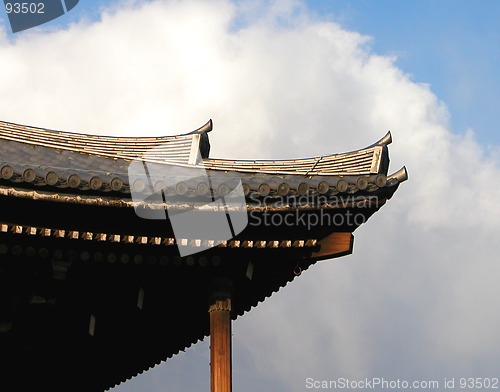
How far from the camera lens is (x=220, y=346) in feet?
31.7

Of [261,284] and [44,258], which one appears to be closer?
[44,258]

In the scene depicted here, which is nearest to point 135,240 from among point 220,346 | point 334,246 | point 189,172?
point 189,172

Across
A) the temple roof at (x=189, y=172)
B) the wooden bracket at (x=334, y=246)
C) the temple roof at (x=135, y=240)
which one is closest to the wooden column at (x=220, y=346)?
the temple roof at (x=135, y=240)

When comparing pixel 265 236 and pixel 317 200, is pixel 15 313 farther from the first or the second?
pixel 317 200

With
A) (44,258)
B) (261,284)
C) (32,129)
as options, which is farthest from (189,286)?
(32,129)

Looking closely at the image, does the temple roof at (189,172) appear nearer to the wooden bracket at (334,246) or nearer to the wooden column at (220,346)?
the wooden bracket at (334,246)

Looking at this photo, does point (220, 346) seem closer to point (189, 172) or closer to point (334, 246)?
point (334, 246)

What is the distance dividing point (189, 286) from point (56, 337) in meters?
2.09

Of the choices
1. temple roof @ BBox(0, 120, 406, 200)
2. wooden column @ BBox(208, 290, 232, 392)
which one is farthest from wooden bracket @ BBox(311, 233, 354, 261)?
wooden column @ BBox(208, 290, 232, 392)

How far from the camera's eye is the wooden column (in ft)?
31.2

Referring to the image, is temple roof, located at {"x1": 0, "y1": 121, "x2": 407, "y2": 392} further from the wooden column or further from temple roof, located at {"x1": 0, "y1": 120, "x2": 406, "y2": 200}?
the wooden column

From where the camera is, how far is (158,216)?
9.18 metres

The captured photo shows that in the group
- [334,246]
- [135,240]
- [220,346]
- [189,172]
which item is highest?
[189,172]

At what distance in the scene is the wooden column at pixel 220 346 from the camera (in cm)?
951
